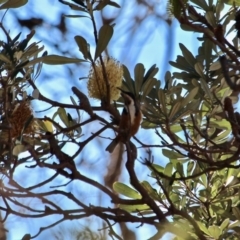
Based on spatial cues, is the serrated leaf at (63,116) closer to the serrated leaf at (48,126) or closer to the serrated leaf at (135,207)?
the serrated leaf at (48,126)

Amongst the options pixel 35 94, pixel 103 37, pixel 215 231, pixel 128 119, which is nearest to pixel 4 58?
pixel 35 94

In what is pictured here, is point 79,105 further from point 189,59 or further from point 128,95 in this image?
point 189,59

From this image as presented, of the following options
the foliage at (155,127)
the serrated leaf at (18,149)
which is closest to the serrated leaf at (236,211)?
the foliage at (155,127)

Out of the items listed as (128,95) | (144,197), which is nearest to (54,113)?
(128,95)

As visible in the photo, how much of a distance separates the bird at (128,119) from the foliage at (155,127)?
19 mm

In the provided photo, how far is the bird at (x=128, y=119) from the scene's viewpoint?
1479 mm

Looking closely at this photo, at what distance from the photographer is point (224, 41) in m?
1.30

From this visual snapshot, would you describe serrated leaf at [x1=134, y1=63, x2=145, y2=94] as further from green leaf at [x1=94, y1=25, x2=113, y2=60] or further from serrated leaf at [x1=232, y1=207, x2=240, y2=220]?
serrated leaf at [x1=232, y1=207, x2=240, y2=220]

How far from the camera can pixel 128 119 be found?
151 cm

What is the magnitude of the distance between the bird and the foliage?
19 millimetres

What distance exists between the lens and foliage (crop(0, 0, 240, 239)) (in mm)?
1379

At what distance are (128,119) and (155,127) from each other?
0.60 feet

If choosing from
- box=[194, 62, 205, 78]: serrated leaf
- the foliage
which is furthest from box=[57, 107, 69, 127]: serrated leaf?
box=[194, 62, 205, 78]: serrated leaf

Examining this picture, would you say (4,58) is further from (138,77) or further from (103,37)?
(138,77)
